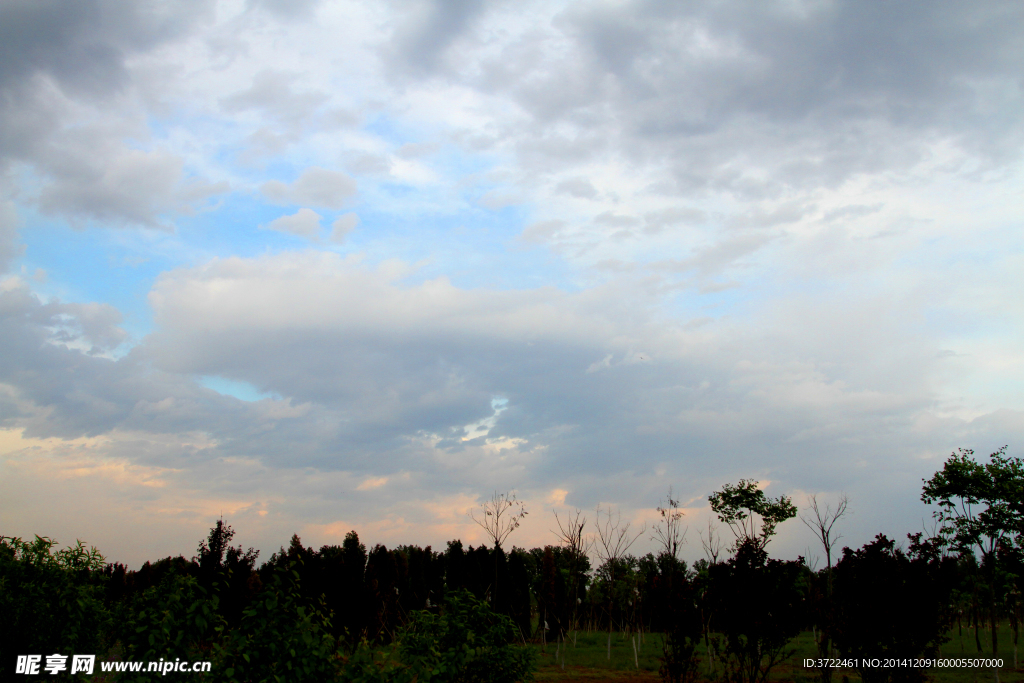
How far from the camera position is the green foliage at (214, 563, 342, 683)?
256 inches

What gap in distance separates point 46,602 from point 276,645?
4831mm

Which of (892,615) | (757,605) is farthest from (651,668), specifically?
(892,615)

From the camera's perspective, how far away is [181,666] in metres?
6.55

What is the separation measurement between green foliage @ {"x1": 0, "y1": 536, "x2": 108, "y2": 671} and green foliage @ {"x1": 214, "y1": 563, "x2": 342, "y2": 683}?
3856 millimetres

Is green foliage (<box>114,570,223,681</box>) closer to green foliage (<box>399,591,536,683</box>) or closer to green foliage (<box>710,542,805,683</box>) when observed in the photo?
green foliage (<box>399,591,536,683</box>)

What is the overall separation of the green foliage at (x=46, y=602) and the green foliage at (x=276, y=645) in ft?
12.7

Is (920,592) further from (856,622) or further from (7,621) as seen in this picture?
(7,621)

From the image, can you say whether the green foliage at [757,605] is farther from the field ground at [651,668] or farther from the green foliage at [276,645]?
the green foliage at [276,645]

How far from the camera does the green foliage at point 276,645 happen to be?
6500 millimetres

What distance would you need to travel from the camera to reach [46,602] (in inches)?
354

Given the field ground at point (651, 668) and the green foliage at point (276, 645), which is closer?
the green foliage at point (276, 645)

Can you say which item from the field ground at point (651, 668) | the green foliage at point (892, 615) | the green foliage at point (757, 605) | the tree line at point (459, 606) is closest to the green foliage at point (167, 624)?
the tree line at point (459, 606)

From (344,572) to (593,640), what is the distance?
59.9 feet

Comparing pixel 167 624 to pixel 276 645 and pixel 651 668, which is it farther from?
pixel 651 668
